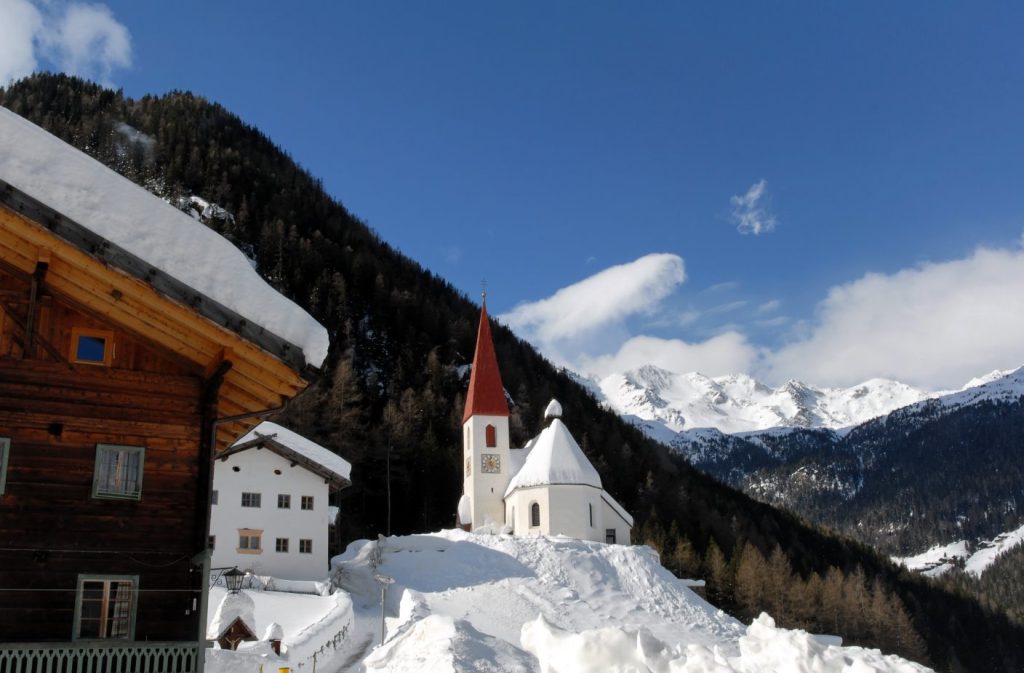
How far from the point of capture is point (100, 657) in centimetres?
1022

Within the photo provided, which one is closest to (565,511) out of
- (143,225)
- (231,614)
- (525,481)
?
(525,481)

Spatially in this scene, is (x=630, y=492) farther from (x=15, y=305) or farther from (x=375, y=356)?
(x=15, y=305)

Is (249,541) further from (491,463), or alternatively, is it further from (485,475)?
(491,463)

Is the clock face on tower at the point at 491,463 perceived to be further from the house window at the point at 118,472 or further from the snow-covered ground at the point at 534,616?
the house window at the point at 118,472

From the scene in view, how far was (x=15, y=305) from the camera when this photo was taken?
1104 cm

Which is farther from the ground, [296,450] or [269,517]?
[296,450]

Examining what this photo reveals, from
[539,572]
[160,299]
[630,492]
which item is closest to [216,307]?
[160,299]

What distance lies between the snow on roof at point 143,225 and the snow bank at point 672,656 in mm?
4387

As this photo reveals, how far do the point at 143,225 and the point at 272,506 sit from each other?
98.4 ft

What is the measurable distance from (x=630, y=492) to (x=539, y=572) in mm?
53325

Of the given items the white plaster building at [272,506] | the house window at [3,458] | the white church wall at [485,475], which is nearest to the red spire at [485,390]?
the white church wall at [485,475]

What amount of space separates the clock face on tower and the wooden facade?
4661cm

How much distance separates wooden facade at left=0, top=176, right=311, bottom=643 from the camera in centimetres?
1038

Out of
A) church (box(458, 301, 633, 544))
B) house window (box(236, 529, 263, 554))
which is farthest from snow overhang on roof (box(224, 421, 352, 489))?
church (box(458, 301, 633, 544))
